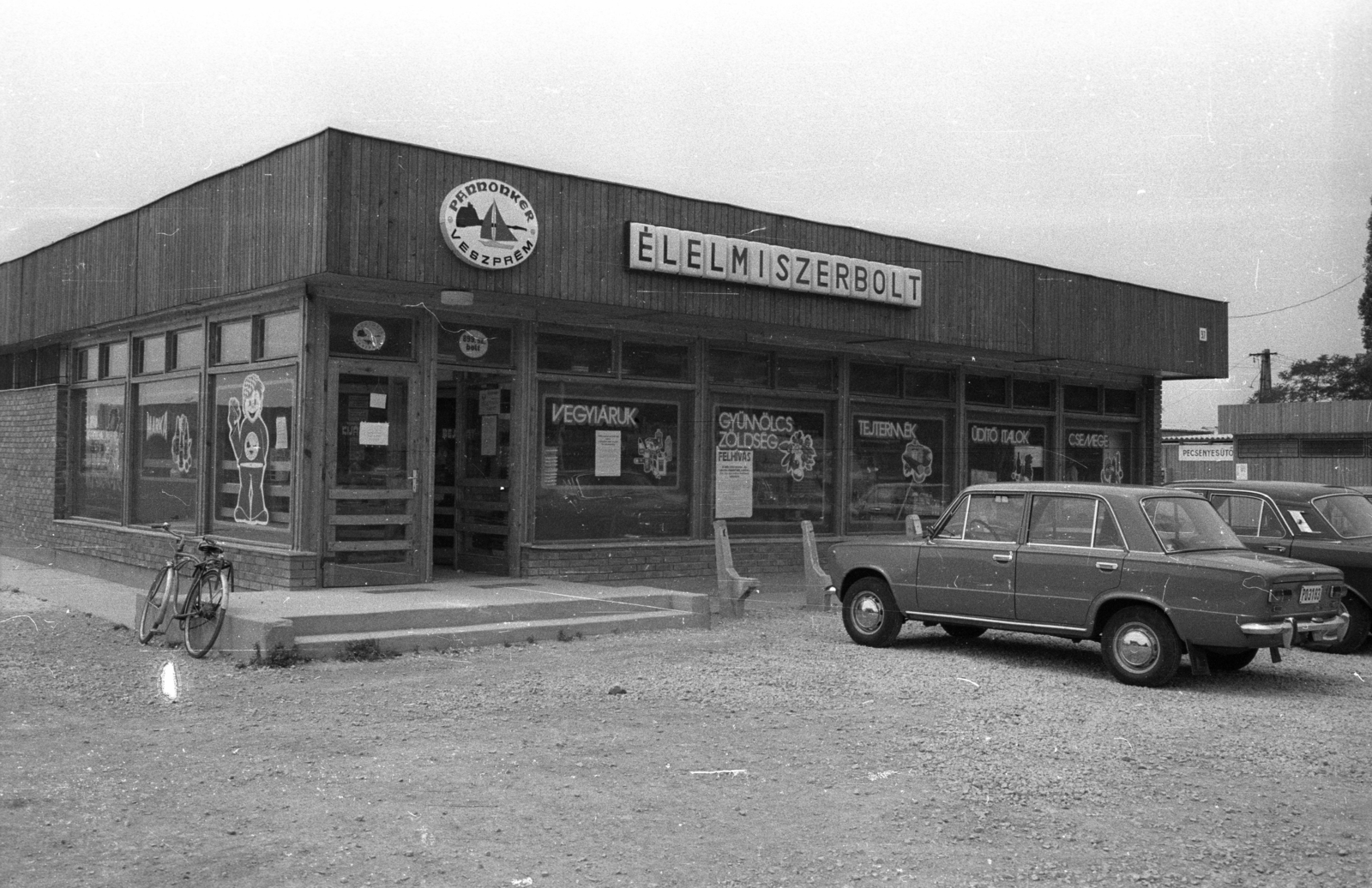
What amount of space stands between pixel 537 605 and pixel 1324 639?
21.9ft

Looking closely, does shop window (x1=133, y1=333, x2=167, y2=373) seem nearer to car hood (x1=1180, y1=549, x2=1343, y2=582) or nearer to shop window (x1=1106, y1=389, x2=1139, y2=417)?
car hood (x1=1180, y1=549, x2=1343, y2=582)

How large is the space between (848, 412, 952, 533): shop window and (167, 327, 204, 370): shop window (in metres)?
8.83

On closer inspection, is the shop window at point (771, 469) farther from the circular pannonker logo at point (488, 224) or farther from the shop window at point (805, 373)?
the circular pannonker logo at point (488, 224)

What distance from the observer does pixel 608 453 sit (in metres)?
15.4

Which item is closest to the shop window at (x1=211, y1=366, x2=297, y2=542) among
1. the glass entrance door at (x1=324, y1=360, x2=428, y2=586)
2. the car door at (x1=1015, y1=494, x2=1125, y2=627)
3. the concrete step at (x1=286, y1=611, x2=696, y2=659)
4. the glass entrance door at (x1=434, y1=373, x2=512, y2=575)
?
the glass entrance door at (x1=324, y1=360, x2=428, y2=586)

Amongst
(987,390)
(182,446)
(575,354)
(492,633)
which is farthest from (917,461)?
(182,446)

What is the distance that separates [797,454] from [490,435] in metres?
4.62

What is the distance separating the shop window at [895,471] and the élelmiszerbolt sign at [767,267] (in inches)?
86.2

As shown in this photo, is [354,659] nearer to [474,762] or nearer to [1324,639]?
[474,762]

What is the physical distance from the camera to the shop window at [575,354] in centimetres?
1488

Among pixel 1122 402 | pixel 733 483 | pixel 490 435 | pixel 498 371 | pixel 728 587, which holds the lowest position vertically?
pixel 728 587

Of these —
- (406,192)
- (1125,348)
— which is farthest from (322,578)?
(1125,348)

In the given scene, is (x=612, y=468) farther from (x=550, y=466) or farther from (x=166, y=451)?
(x=166, y=451)

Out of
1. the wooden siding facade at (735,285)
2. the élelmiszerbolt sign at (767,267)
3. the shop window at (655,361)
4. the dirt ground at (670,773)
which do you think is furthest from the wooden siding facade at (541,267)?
the dirt ground at (670,773)
